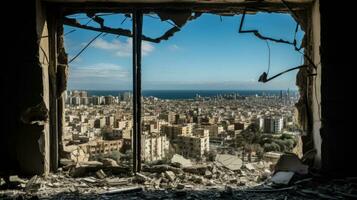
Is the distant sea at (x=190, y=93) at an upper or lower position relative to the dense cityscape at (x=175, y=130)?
upper

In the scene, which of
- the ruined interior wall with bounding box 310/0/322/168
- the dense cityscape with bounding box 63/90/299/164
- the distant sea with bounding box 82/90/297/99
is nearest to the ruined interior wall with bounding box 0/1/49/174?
the dense cityscape with bounding box 63/90/299/164

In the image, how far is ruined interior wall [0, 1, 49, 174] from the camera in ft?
10.2

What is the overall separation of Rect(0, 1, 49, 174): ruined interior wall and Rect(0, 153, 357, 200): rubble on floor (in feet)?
0.69

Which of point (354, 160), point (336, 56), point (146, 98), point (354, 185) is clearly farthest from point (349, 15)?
point (146, 98)

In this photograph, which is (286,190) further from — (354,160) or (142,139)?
(142,139)

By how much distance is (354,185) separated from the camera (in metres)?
2.96

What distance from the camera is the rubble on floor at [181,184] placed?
278 cm

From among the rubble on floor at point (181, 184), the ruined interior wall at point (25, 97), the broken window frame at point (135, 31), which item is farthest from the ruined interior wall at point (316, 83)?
the ruined interior wall at point (25, 97)

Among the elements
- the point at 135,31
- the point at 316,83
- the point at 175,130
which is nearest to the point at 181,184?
the point at 175,130

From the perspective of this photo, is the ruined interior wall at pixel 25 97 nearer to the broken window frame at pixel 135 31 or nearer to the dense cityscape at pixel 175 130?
the broken window frame at pixel 135 31

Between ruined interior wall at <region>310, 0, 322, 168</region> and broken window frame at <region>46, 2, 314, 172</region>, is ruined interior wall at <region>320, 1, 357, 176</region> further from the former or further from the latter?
broken window frame at <region>46, 2, 314, 172</region>

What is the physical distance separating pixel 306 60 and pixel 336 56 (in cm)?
42

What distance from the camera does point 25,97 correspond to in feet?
10.4

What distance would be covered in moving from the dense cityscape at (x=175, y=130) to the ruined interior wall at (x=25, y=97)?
0.50 meters
